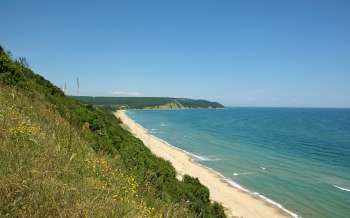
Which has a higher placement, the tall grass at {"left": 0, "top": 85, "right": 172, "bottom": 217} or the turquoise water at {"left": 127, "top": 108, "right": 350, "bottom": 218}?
the tall grass at {"left": 0, "top": 85, "right": 172, "bottom": 217}

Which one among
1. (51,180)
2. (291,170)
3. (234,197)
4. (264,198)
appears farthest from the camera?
(291,170)

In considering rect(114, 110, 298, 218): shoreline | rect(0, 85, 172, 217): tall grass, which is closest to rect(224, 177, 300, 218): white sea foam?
rect(114, 110, 298, 218): shoreline

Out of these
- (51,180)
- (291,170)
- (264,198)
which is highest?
(51,180)

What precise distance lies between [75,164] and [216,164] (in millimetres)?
35977

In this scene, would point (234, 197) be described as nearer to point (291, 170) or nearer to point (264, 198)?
point (264, 198)

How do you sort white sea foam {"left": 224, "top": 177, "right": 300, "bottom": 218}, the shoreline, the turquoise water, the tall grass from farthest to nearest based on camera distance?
the turquoise water
white sea foam {"left": 224, "top": 177, "right": 300, "bottom": 218}
the shoreline
the tall grass

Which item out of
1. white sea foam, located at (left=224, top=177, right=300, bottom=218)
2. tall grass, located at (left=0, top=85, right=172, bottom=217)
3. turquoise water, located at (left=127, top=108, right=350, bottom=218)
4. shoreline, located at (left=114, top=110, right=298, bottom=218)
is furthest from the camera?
turquoise water, located at (left=127, top=108, right=350, bottom=218)

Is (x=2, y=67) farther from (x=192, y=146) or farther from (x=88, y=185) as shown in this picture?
(x=192, y=146)

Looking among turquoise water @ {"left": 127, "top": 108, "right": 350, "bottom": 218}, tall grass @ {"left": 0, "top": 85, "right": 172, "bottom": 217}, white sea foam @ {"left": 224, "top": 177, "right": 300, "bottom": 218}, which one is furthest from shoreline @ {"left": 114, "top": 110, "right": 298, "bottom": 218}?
tall grass @ {"left": 0, "top": 85, "right": 172, "bottom": 217}

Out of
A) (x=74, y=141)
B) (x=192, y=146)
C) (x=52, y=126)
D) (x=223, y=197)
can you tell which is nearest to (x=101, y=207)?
(x=74, y=141)

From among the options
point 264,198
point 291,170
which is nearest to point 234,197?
point 264,198

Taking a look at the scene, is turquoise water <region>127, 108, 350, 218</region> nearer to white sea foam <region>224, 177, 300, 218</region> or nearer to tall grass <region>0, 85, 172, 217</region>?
white sea foam <region>224, 177, 300, 218</region>

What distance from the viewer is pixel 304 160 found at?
43469mm

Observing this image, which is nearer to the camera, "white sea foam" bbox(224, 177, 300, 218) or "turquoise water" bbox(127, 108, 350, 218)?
"white sea foam" bbox(224, 177, 300, 218)
